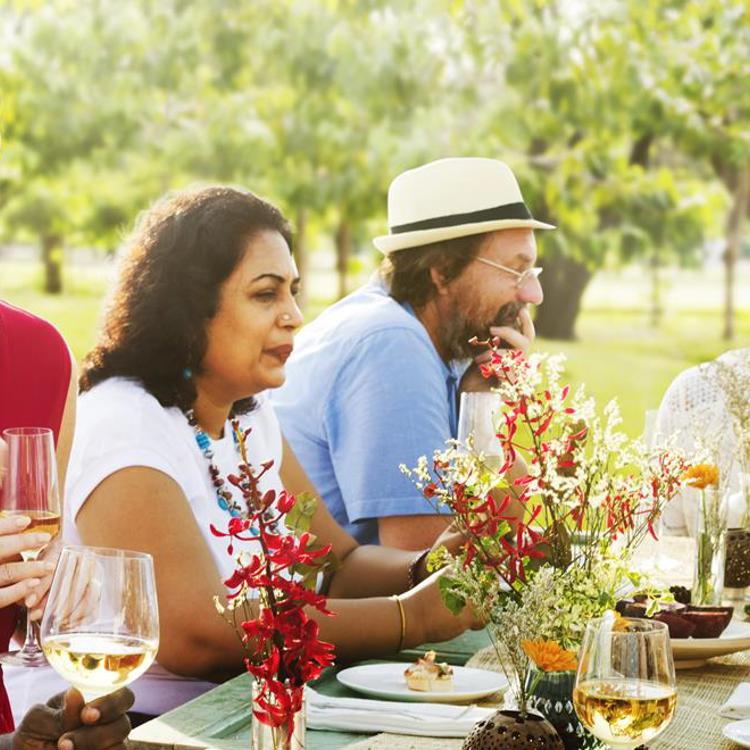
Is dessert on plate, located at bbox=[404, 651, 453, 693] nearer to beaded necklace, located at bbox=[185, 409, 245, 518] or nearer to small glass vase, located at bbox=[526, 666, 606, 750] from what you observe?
small glass vase, located at bbox=[526, 666, 606, 750]

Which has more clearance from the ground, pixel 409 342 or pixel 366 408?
pixel 409 342

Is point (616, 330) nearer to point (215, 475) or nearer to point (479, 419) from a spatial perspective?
point (215, 475)

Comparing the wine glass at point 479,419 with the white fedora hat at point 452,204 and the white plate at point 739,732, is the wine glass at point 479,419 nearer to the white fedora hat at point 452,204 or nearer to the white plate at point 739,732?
the white plate at point 739,732

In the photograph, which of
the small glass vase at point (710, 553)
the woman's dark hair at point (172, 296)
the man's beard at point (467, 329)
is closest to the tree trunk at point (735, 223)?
the man's beard at point (467, 329)

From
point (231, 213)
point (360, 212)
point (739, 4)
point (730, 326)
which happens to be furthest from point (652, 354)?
point (231, 213)

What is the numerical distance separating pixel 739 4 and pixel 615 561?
296 inches

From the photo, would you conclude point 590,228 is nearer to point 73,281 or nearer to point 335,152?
point 335,152

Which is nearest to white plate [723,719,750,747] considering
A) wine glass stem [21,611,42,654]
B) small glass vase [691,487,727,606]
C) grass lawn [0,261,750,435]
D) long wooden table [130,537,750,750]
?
long wooden table [130,537,750,750]

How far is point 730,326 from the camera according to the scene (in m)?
18.5

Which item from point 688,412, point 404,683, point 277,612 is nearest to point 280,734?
point 277,612

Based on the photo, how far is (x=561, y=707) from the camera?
6.40 feet

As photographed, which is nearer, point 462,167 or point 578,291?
point 462,167

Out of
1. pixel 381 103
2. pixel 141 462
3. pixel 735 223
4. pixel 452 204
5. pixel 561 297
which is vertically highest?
pixel 381 103

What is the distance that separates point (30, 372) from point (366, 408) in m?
1.22
